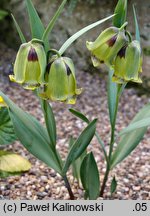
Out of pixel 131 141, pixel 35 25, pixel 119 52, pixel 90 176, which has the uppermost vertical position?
pixel 35 25

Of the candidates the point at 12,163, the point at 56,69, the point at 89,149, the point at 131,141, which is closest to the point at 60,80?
the point at 56,69

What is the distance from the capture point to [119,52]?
4.17 ft

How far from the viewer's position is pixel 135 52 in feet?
4.12

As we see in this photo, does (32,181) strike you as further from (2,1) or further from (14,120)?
(2,1)

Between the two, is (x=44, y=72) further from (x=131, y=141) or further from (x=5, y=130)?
(x=5, y=130)

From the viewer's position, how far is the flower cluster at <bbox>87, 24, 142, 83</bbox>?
125 cm

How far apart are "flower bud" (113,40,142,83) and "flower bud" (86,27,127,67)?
0.02 meters

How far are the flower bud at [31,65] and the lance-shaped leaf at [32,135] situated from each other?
15 cm

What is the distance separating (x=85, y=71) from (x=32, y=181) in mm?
1374

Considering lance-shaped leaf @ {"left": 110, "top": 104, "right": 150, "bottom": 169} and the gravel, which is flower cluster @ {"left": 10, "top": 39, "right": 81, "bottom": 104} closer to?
lance-shaped leaf @ {"left": 110, "top": 104, "right": 150, "bottom": 169}

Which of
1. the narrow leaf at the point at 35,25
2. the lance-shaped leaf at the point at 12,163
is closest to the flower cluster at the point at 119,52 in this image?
the narrow leaf at the point at 35,25

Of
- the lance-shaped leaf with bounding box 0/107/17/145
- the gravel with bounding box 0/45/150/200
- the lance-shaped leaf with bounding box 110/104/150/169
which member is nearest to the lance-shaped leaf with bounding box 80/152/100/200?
the lance-shaped leaf with bounding box 110/104/150/169

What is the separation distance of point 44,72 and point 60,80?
1.9 inches

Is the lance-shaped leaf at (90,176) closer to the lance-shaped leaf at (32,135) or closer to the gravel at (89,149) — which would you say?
the lance-shaped leaf at (32,135)
